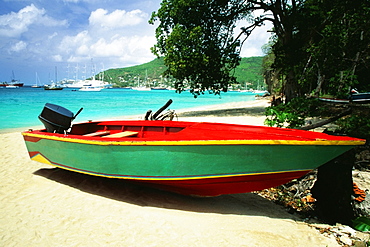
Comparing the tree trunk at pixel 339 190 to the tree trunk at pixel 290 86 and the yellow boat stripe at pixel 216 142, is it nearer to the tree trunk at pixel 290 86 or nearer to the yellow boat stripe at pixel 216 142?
the yellow boat stripe at pixel 216 142

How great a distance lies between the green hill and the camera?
14800cm

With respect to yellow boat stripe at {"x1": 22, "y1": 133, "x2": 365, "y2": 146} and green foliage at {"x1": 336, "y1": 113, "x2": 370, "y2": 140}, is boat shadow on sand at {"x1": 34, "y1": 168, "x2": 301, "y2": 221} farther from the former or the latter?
green foliage at {"x1": 336, "y1": 113, "x2": 370, "y2": 140}

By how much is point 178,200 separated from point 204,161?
46.3 inches

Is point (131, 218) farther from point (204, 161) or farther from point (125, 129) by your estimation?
point (125, 129)

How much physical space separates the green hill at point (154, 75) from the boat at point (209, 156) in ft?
453

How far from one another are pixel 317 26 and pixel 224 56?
5.29 metres

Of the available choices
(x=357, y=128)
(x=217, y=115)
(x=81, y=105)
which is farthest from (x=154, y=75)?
(x=357, y=128)

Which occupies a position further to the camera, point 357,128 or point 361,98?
point 361,98

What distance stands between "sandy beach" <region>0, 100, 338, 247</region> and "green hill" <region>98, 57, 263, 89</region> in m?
138

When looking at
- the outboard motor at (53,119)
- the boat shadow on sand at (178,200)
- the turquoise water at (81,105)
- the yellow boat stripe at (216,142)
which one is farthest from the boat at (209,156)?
the turquoise water at (81,105)

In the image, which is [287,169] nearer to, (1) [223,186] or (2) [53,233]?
(1) [223,186]

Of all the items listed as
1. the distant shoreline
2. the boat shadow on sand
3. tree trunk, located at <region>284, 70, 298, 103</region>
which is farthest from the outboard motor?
tree trunk, located at <region>284, 70, 298, 103</region>

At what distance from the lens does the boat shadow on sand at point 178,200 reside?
403 centimetres

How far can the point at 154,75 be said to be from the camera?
545 feet
